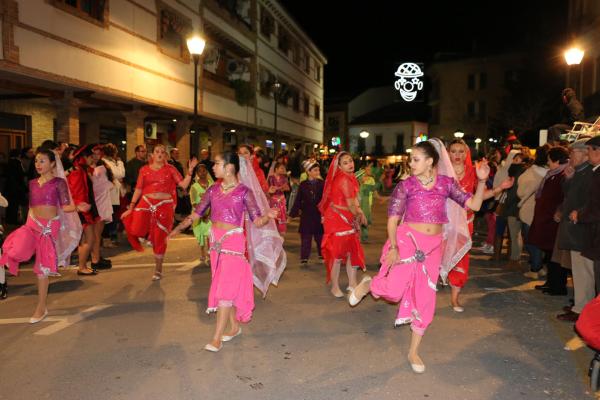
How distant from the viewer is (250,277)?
508cm

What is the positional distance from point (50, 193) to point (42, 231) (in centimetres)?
47

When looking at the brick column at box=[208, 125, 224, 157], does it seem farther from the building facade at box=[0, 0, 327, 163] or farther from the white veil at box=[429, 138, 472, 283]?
the white veil at box=[429, 138, 472, 283]

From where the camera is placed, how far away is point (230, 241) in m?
4.96

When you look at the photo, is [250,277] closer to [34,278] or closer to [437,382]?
[437,382]

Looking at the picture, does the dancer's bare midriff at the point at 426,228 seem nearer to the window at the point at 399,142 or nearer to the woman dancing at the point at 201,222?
the woman dancing at the point at 201,222

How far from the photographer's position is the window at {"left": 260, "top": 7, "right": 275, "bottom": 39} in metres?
29.7

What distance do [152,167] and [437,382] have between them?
5.60 meters

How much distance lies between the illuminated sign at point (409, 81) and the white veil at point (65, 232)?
64.8 feet

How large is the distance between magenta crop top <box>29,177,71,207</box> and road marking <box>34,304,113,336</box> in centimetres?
134

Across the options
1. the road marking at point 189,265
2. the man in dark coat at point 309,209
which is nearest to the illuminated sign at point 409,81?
the man in dark coat at point 309,209

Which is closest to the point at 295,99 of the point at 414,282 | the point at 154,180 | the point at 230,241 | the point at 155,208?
the point at 154,180

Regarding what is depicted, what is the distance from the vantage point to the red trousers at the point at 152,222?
784 cm

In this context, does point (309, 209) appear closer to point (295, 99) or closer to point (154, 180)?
point (154, 180)

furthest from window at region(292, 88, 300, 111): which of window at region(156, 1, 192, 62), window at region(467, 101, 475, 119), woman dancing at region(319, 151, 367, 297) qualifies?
woman dancing at region(319, 151, 367, 297)
